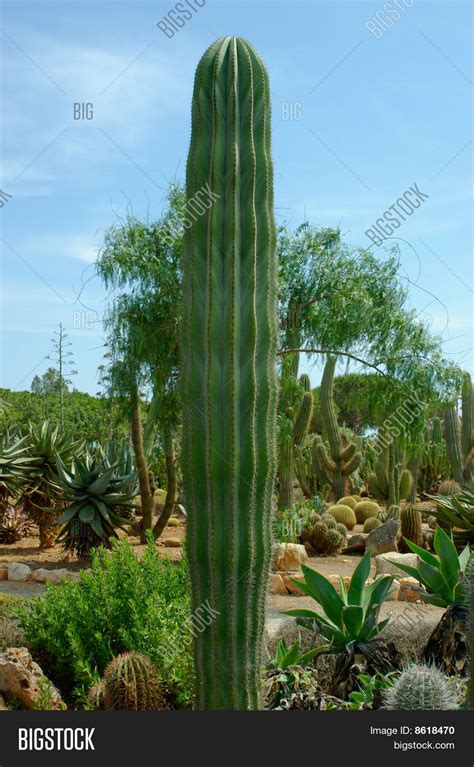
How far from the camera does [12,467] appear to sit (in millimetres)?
11508

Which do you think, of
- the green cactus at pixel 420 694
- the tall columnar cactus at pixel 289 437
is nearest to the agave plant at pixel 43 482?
the tall columnar cactus at pixel 289 437

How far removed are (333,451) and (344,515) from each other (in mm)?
2612

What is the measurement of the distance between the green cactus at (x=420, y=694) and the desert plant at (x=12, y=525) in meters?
9.81

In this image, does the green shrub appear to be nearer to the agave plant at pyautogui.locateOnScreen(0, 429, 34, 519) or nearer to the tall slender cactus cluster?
the agave plant at pyautogui.locateOnScreen(0, 429, 34, 519)

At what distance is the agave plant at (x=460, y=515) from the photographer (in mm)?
8398

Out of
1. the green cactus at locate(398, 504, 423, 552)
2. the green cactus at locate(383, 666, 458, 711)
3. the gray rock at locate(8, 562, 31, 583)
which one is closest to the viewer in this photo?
the green cactus at locate(383, 666, 458, 711)

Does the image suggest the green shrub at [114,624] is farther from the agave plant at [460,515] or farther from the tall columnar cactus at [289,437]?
the tall columnar cactus at [289,437]

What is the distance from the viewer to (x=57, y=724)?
128 inches

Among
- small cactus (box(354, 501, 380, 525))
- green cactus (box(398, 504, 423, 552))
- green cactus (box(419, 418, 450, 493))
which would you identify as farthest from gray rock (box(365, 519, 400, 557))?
green cactus (box(419, 418, 450, 493))

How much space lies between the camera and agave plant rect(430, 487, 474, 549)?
8.40m

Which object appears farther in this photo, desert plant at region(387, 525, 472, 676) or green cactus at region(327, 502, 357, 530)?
green cactus at region(327, 502, 357, 530)

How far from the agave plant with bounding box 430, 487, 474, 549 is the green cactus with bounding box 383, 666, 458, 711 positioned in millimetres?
5115

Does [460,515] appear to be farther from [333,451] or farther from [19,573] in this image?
[333,451]

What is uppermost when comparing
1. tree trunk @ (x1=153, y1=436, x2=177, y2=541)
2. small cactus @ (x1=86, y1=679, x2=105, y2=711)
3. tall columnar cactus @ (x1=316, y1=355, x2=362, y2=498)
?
tall columnar cactus @ (x1=316, y1=355, x2=362, y2=498)
